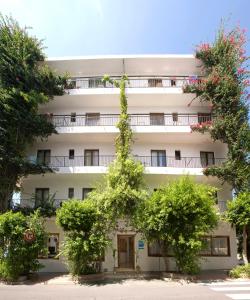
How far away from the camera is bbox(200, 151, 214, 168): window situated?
2567 cm

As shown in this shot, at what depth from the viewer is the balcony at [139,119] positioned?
26.2 metres

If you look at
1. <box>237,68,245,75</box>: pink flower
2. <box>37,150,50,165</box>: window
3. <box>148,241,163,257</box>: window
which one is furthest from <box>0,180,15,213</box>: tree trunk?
<box>237,68,245,75</box>: pink flower

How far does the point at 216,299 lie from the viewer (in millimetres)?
12578

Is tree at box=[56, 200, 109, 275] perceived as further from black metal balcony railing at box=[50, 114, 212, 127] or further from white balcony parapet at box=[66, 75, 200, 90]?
white balcony parapet at box=[66, 75, 200, 90]

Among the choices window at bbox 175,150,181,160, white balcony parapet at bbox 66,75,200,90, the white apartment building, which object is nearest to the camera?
the white apartment building

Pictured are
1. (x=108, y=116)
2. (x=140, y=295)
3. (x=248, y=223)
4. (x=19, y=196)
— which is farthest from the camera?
(x=108, y=116)

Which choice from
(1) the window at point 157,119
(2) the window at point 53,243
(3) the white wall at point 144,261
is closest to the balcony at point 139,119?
(1) the window at point 157,119

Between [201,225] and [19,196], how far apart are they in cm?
1355

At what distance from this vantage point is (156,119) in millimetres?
26516

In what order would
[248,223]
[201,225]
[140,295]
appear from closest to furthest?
[140,295]
[201,225]
[248,223]

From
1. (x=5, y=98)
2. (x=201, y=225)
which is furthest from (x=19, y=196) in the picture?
(x=201, y=225)

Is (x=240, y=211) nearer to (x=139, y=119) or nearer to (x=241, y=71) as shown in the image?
(x=139, y=119)

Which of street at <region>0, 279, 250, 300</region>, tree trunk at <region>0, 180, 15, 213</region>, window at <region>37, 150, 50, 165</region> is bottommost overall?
street at <region>0, 279, 250, 300</region>

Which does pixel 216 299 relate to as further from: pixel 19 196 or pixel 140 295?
pixel 19 196
